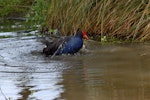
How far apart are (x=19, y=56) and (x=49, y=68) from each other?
4.48 feet

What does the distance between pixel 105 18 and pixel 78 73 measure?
3.29m

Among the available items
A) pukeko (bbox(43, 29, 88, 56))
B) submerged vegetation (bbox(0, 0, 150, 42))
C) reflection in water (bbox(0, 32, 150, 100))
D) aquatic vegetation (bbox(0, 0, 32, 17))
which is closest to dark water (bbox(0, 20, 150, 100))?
reflection in water (bbox(0, 32, 150, 100))

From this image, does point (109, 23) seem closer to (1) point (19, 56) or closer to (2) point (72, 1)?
(2) point (72, 1)

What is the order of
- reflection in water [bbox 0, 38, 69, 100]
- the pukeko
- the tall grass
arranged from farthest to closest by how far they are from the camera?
the tall grass, the pukeko, reflection in water [bbox 0, 38, 69, 100]

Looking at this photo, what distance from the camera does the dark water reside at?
195 inches

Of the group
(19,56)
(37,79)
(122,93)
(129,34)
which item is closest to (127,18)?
(129,34)

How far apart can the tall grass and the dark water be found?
531 mm

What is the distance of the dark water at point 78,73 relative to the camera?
4.95 m

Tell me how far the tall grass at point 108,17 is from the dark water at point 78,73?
0.53 m

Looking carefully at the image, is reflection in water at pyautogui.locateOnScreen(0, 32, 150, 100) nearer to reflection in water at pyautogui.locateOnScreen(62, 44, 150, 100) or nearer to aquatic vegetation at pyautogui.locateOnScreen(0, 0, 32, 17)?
reflection in water at pyautogui.locateOnScreen(62, 44, 150, 100)

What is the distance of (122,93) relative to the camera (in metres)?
4.89

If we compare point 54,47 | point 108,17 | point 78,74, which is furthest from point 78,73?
point 108,17

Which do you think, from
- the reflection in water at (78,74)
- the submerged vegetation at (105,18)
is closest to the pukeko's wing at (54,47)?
the reflection in water at (78,74)

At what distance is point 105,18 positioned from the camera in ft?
30.6
